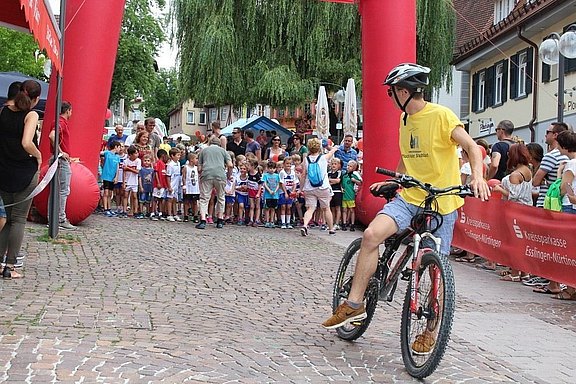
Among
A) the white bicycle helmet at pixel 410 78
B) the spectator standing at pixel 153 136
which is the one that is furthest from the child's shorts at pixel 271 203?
the white bicycle helmet at pixel 410 78

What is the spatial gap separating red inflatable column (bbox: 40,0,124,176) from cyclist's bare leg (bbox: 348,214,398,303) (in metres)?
7.18

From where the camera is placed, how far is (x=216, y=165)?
15.7 metres

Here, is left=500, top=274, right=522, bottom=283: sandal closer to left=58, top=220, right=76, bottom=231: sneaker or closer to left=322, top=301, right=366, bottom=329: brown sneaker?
left=322, top=301, right=366, bottom=329: brown sneaker

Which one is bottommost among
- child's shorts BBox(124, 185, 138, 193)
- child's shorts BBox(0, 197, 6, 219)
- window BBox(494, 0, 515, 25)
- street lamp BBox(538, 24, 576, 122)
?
child's shorts BBox(0, 197, 6, 219)

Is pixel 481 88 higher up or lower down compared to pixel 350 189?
higher up

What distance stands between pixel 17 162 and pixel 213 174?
7.72m

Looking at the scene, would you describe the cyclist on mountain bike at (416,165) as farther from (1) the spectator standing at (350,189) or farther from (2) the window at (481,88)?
(2) the window at (481,88)

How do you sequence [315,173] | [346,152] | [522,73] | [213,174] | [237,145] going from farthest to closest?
[522,73] → [237,145] → [346,152] → [213,174] → [315,173]

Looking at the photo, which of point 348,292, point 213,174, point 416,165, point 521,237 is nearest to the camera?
point 416,165

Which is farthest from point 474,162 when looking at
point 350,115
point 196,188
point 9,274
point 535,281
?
point 350,115

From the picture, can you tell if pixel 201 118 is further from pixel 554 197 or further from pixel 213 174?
pixel 554 197

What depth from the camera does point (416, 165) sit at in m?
5.91

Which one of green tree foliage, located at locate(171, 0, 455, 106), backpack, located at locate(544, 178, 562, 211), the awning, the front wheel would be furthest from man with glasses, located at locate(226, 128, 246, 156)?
the front wheel

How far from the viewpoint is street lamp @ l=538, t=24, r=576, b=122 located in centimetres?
1480
